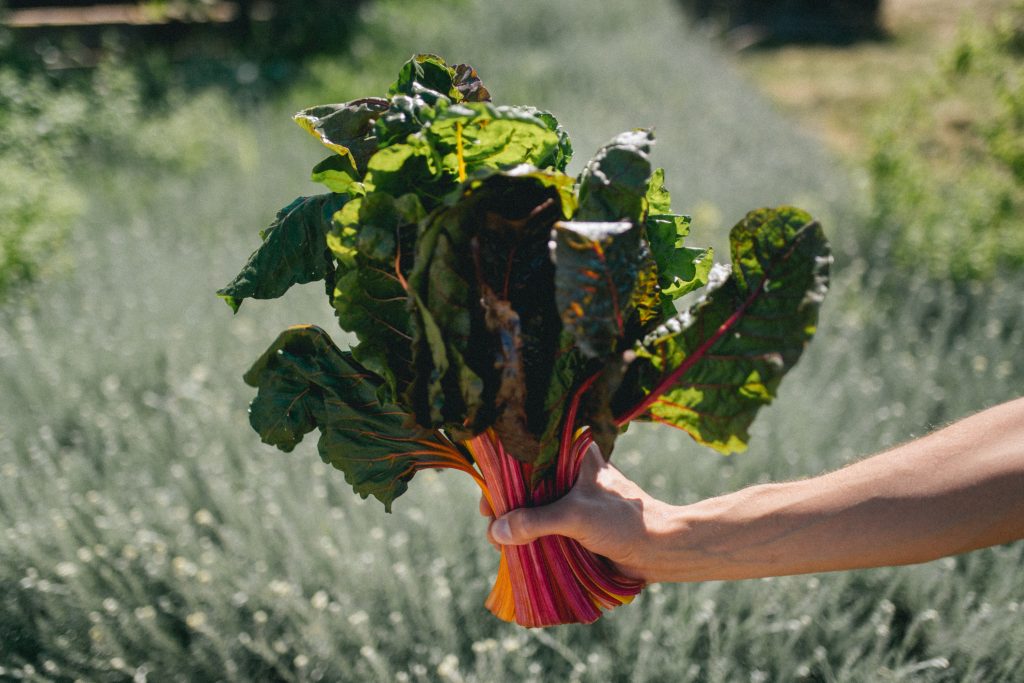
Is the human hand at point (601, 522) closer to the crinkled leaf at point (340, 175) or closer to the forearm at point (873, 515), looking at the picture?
the forearm at point (873, 515)

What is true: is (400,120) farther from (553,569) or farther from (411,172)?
(553,569)

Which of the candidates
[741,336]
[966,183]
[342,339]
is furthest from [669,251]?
[966,183]

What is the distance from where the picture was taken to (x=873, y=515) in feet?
4.93

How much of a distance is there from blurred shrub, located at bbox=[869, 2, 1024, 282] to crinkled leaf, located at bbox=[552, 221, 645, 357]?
363 cm

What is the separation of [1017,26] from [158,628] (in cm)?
517

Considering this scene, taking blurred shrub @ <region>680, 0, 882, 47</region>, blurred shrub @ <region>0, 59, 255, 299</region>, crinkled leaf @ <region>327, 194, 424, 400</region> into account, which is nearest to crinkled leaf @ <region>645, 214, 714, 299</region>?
crinkled leaf @ <region>327, 194, 424, 400</region>

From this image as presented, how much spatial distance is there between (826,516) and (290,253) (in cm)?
109

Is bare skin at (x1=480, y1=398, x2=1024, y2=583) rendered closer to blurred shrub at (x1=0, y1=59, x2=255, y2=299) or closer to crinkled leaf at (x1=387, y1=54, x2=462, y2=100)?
crinkled leaf at (x1=387, y1=54, x2=462, y2=100)

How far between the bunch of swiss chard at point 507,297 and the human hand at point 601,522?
5cm

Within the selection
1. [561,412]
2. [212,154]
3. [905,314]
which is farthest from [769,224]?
[212,154]

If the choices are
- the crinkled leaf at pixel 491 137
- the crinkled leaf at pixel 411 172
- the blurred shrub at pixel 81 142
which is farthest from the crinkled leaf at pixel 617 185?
the blurred shrub at pixel 81 142

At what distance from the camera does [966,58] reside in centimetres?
465

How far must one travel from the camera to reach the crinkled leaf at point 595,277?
1.22 m

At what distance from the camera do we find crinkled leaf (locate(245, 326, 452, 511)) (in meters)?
1.56
